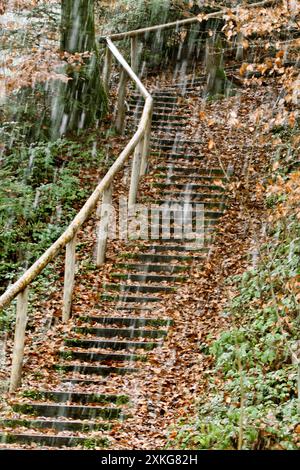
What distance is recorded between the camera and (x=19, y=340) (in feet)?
23.6

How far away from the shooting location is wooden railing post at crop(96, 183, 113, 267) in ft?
31.2

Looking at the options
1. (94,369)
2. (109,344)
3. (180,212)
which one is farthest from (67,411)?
(180,212)

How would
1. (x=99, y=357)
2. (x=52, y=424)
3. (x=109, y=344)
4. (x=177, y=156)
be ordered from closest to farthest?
(x=52, y=424) → (x=99, y=357) → (x=109, y=344) → (x=177, y=156)

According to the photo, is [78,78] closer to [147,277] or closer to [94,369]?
[147,277]

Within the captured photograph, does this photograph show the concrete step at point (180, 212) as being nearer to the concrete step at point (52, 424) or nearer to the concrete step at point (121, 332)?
the concrete step at point (121, 332)

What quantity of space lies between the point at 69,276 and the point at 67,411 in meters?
1.96

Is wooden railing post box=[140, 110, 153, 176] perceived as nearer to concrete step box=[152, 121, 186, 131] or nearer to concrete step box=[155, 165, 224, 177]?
concrete step box=[155, 165, 224, 177]

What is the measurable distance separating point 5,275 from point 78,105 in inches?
204

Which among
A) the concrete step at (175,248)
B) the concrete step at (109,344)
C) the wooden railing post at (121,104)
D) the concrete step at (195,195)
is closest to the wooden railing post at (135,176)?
the concrete step at (195,195)

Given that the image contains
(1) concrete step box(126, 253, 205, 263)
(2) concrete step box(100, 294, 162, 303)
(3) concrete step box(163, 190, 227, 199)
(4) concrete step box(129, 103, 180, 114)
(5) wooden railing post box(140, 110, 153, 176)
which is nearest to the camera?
(2) concrete step box(100, 294, 162, 303)

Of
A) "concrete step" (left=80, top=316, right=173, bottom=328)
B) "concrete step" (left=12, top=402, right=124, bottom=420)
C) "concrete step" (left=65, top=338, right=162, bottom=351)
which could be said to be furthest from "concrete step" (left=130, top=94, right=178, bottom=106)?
"concrete step" (left=12, top=402, right=124, bottom=420)

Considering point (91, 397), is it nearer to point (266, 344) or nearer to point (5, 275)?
point (266, 344)

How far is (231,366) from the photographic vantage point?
713 cm

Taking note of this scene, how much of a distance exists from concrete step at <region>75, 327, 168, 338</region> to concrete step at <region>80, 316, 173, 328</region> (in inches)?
6.0
